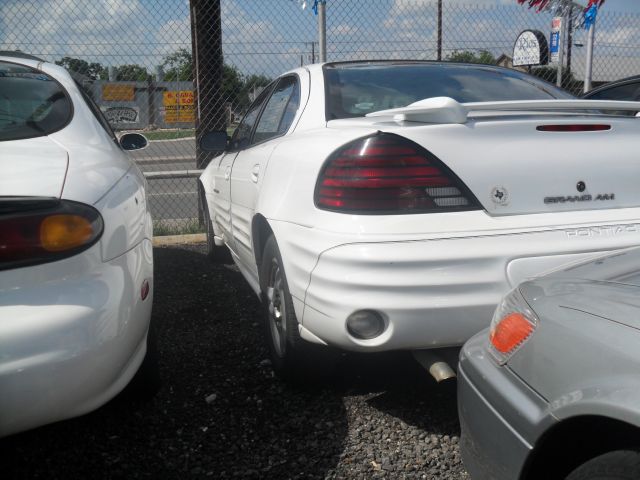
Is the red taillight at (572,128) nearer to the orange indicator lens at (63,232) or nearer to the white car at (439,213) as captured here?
the white car at (439,213)

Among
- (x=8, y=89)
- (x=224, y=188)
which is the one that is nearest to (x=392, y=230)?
(x=8, y=89)

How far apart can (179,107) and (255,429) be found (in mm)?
6884

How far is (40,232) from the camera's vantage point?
6.03 feet

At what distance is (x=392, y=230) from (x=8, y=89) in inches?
73.6

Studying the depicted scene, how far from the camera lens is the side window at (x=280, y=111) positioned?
334 cm

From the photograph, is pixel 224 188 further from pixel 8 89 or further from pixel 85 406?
pixel 85 406

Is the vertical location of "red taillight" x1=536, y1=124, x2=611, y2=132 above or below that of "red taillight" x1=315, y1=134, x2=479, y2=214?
above

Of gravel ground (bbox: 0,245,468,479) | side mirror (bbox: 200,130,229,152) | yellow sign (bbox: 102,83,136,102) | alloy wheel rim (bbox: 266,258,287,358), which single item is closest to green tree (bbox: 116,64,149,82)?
yellow sign (bbox: 102,83,136,102)

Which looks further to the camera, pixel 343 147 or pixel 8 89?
pixel 8 89

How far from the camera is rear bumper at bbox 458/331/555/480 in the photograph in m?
1.46

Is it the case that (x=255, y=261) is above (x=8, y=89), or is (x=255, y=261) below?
below

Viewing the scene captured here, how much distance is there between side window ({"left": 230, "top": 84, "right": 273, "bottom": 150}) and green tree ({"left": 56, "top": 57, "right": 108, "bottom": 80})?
2475 mm

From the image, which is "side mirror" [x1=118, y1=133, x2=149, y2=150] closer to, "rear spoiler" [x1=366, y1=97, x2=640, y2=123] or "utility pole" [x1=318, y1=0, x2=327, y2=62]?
"rear spoiler" [x1=366, y1=97, x2=640, y2=123]

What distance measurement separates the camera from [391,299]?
2.20 m
